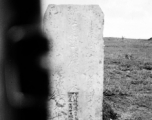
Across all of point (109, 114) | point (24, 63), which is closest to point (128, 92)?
point (109, 114)

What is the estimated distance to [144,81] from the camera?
527cm

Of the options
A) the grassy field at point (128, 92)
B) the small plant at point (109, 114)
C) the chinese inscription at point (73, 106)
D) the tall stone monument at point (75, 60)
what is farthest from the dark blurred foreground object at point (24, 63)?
the grassy field at point (128, 92)

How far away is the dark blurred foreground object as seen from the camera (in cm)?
215

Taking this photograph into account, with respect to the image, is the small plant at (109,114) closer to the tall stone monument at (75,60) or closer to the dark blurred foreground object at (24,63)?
the tall stone monument at (75,60)

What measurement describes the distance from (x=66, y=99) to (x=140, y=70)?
458 centimetres

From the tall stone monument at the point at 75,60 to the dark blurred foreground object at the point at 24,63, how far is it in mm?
107

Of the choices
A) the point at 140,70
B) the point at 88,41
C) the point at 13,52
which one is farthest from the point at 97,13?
the point at 140,70

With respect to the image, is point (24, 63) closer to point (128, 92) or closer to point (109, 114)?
point (109, 114)

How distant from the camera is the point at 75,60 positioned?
7.30 feet

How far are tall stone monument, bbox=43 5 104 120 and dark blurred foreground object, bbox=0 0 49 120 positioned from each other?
11cm

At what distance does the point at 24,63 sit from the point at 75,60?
0.53m

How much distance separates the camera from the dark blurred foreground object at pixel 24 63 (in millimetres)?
2148

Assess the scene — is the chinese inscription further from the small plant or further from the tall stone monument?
the small plant

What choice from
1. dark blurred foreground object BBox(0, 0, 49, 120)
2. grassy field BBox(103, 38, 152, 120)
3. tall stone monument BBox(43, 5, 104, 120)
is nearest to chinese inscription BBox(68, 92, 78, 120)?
tall stone monument BBox(43, 5, 104, 120)
